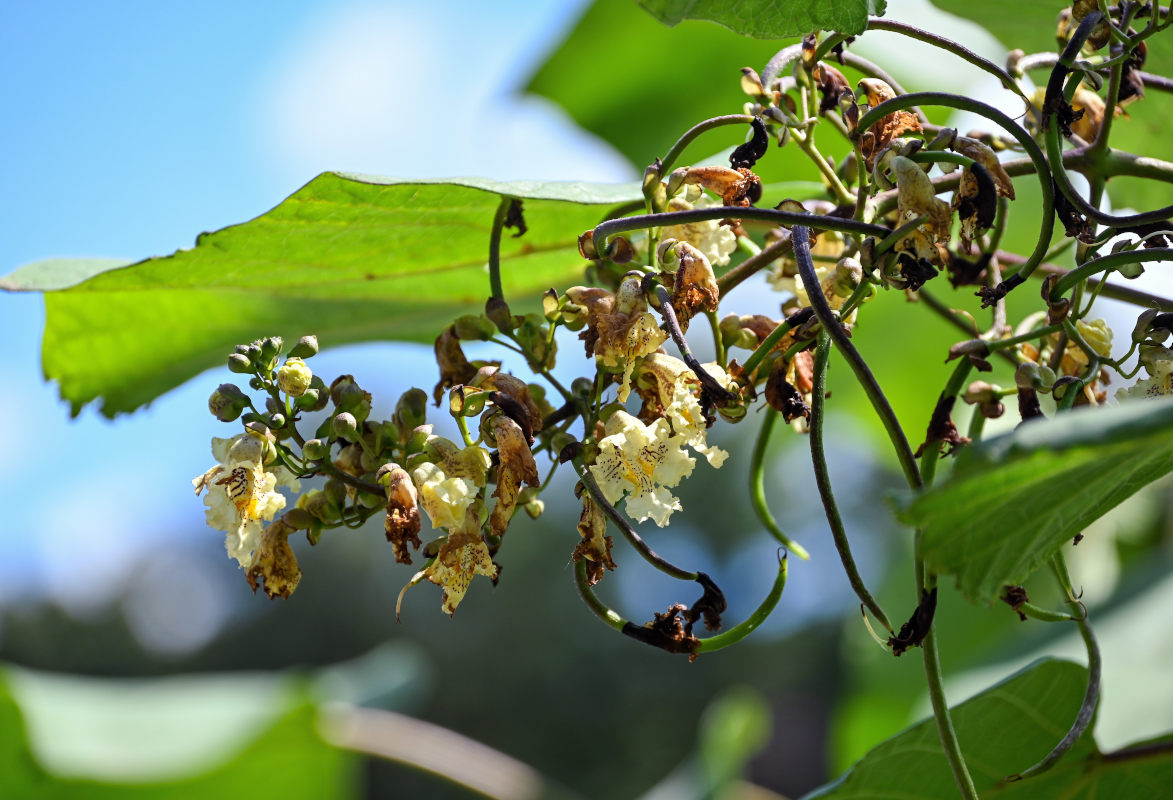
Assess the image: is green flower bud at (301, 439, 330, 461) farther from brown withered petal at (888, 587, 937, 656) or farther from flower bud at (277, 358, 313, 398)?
brown withered petal at (888, 587, 937, 656)

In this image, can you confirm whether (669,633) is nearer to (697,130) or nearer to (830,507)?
(830,507)

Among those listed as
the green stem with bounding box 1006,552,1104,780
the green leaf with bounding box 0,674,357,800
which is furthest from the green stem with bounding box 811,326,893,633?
the green leaf with bounding box 0,674,357,800

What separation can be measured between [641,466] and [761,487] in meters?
0.16

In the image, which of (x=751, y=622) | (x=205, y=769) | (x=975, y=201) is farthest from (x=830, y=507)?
(x=205, y=769)

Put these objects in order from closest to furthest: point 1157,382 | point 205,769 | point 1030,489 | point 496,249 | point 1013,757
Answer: point 1030,489, point 1157,382, point 496,249, point 1013,757, point 205,769

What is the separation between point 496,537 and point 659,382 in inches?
4.3

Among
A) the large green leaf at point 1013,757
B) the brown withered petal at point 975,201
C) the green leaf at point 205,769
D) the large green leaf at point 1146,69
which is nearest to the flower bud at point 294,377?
the brown withered petal at point 975,201

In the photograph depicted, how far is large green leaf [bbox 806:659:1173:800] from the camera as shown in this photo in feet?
2.20

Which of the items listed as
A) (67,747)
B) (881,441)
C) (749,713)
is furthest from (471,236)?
(749,713)

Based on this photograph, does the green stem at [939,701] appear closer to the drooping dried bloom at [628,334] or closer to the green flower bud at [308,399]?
the drooping dried bloom at [628,334]

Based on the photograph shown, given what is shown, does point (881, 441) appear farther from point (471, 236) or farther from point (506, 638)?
point (506, 638)

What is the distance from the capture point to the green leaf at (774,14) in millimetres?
508

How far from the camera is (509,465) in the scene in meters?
0.46

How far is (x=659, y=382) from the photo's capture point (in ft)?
1.57
